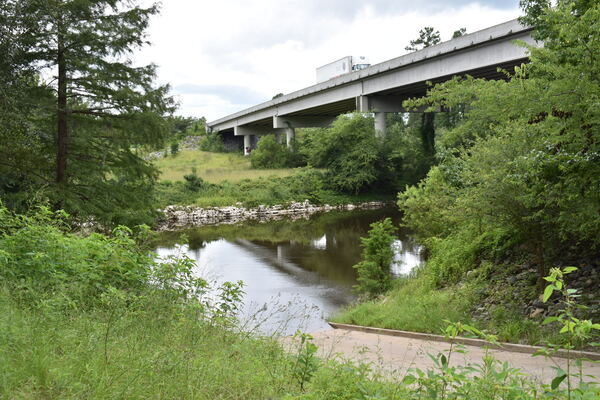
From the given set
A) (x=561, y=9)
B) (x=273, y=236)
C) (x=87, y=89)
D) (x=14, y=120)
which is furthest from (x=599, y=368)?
(x=273, y=236)

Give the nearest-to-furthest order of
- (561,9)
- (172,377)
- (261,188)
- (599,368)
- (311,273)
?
(172,377) < (599,368) < (561,9) < (311,273) < (261,188)

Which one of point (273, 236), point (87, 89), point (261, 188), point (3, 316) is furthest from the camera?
point (261, 188)

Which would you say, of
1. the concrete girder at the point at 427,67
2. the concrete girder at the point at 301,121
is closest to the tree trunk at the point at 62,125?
the concrete girder at the point at 427,67

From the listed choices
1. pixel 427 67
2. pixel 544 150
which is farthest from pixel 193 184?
pixel 544 150

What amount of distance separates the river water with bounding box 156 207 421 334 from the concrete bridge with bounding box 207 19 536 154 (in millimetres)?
7526

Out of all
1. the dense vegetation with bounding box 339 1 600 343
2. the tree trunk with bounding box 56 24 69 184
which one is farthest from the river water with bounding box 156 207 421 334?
the tree trunk with bounding box 56 24 69 184

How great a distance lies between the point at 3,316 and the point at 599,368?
6589 millimetres

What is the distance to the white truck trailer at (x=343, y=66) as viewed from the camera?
137ft

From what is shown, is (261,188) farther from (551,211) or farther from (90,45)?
(551,211)

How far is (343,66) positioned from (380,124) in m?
6.06

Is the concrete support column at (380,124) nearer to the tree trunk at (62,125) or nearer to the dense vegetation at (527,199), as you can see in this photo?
the dense vegetation at (527,199)

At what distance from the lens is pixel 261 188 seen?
134ft

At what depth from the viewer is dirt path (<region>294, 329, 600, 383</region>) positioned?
572cm

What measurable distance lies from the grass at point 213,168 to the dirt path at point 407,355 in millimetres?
30289
